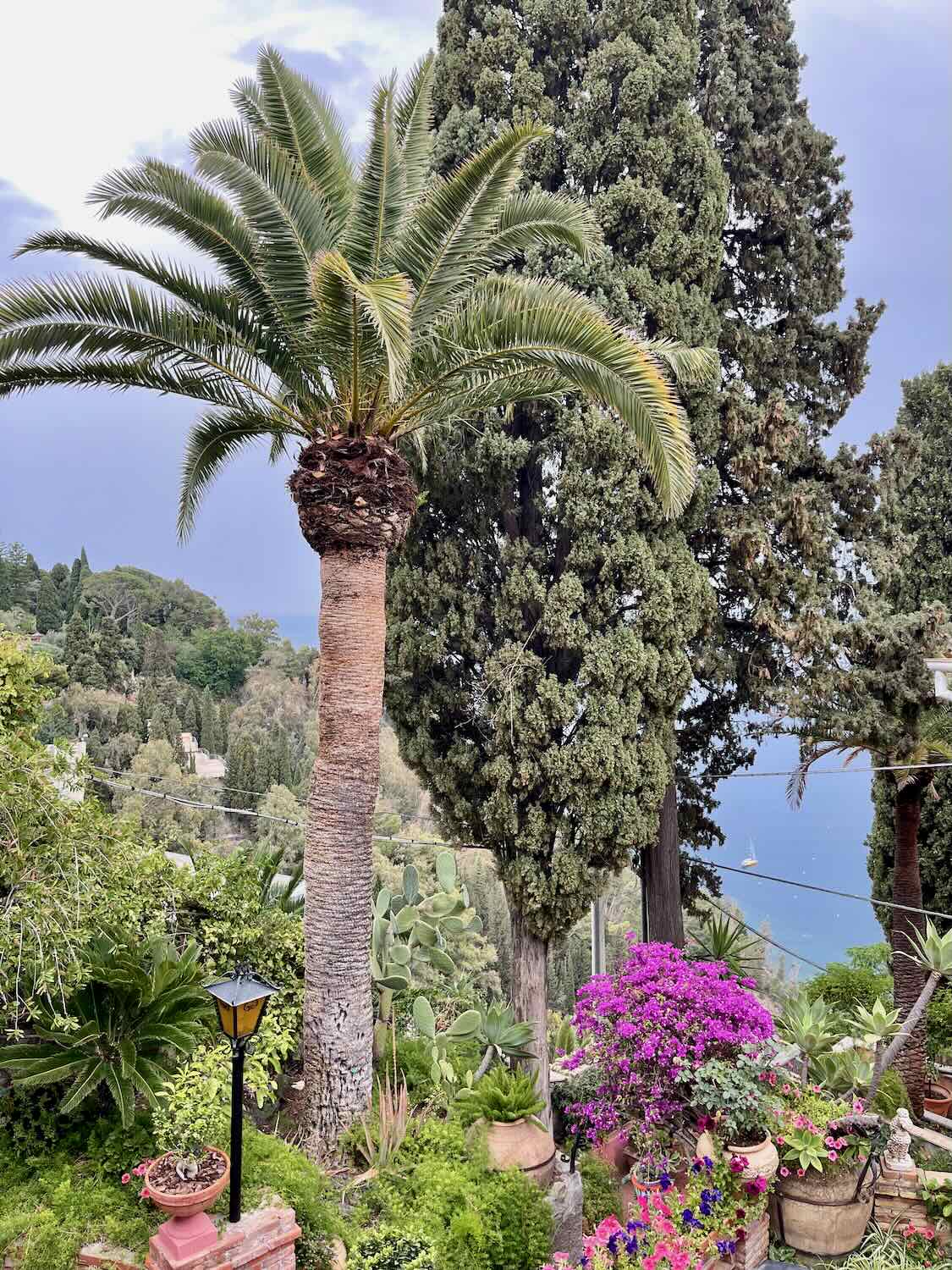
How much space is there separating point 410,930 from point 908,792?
227 inches

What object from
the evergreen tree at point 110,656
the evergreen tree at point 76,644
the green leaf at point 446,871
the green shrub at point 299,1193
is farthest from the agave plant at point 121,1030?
the evergreen tree at point 110,656

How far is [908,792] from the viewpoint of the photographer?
30.6ft

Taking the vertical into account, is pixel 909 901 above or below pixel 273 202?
below

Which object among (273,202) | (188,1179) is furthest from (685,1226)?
(273,202)

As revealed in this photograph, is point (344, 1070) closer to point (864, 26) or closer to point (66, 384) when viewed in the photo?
point (66, 384)

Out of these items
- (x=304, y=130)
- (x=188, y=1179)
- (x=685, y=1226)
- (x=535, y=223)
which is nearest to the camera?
(x=188, y=1179)

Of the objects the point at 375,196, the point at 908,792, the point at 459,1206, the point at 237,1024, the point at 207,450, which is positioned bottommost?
the point at 459,1206

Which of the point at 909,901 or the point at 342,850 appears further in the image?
the point at 909,901

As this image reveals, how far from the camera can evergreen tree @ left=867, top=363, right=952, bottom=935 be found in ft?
35.2

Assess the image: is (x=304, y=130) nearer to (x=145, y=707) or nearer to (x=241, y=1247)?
(x=241, y=1247)

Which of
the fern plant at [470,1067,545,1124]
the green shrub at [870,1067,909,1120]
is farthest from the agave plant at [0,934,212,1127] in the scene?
the green shrub at [870,1067,909,1120]

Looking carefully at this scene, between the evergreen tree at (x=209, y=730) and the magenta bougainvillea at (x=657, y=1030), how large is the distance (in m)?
27.4

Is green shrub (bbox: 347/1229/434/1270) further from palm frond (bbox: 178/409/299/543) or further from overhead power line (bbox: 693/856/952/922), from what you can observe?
palm frond (bbox: 178/409/299/543)

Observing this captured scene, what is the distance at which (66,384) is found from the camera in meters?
5.87
